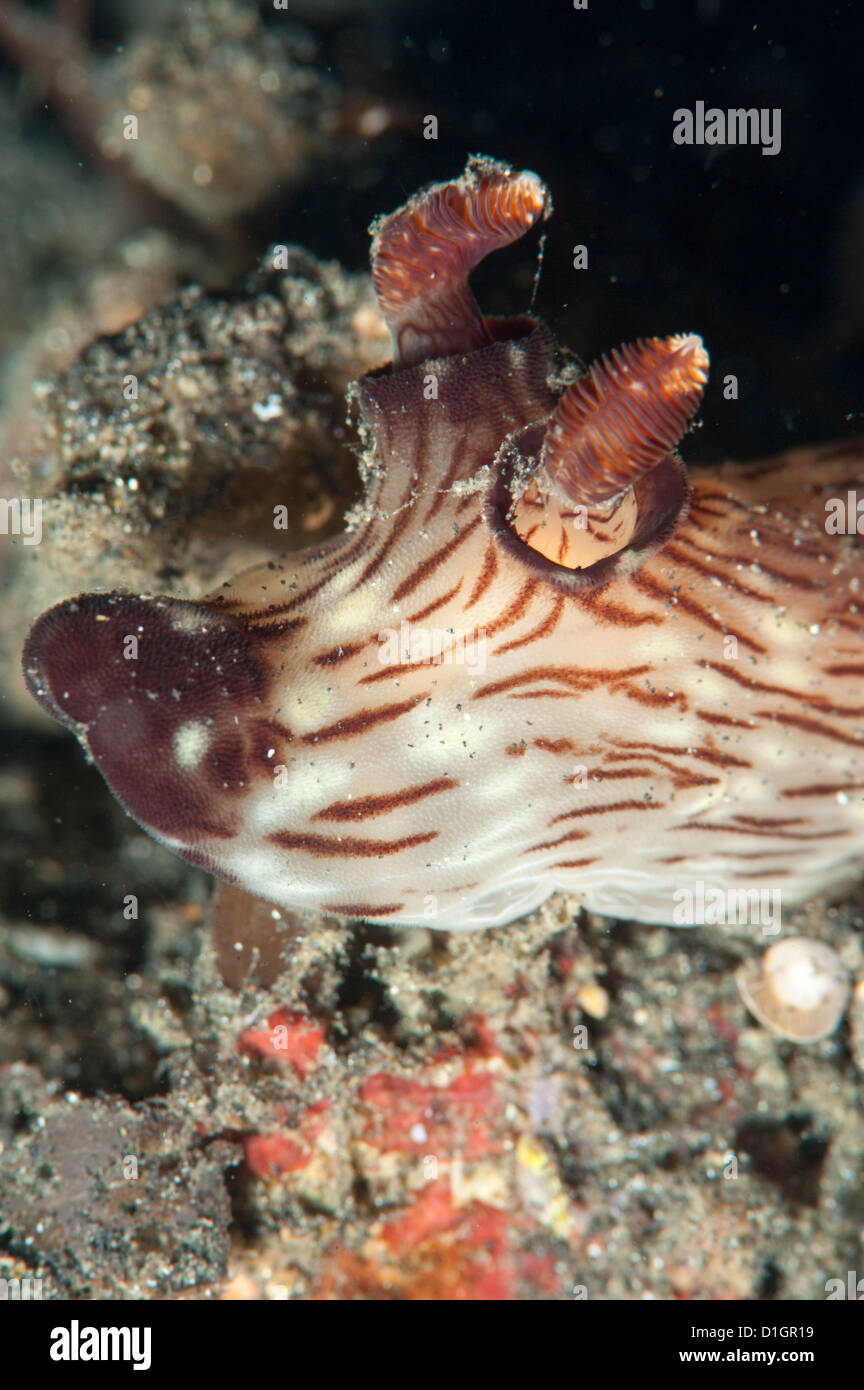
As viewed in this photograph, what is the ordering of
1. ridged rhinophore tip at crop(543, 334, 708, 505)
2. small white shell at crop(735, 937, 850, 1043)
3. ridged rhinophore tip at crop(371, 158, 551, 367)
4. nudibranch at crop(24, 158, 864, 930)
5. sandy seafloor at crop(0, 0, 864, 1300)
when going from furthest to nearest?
1. small white shell at crop(735, 937, 850, 1043)
2. sandy seafloor at crop(0, 0, 864, 1300)
3. nudibranch at crop(24, 158, 864, 930)
4. ridged rhinophore tip at crop(371, 158, 551, 367)
5. ridged rhinophore tip at crop(543, 334, 708, 505)

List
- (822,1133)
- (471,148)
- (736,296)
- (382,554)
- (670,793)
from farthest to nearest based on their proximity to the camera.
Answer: (471,148) → (736,296) → (822,1133) → (670,793) → (382,554)

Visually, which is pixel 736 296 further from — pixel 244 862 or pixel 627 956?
pixel 244 862

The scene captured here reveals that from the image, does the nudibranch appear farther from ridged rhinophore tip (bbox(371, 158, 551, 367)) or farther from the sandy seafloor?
→ the sandy seafloor

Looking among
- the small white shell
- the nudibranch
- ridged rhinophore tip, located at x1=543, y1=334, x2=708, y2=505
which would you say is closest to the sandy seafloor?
the small white shell

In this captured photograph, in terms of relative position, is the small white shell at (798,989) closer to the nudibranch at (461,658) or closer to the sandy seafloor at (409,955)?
the sandy seafloor at (409,955)

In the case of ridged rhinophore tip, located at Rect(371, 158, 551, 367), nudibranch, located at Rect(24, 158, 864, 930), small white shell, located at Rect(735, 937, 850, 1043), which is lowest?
small white shell, located at Rect(735, 937, 850, 1043)

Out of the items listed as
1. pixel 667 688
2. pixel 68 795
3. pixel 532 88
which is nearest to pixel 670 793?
pixel 667 688

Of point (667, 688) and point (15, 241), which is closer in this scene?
point (667, 688)

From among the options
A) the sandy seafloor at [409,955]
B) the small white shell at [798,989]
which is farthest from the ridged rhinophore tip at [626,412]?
the small white shell at [798,989]
